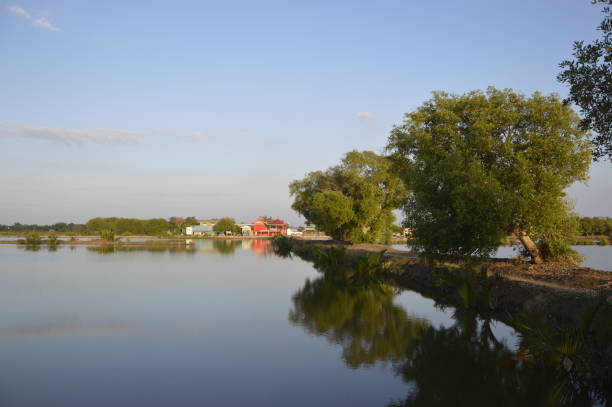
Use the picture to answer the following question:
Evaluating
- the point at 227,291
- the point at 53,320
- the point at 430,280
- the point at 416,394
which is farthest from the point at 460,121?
the point at 53,320

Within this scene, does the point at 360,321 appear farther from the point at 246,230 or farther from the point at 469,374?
the point at 246,230

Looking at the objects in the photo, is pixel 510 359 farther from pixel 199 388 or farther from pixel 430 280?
pixel 430 280

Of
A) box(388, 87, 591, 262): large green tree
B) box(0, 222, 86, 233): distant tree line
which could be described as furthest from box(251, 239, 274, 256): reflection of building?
box(0, 222, 86, 233): distant tree line

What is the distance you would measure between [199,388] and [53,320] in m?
8.67

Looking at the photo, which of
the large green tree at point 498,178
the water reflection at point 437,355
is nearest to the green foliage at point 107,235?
the water reflection at point 437,355

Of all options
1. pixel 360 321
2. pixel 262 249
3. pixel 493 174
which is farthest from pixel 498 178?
pixel 262 249

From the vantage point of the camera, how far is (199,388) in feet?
26.6

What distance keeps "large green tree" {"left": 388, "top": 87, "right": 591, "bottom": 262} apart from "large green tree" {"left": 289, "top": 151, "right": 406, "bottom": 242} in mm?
23204

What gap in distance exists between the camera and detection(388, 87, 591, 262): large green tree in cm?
1644

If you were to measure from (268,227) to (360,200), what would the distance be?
86.6m

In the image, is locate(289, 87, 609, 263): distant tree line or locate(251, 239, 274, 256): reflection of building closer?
locate(289, 87, 609, 263): distant tree line

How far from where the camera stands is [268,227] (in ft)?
427

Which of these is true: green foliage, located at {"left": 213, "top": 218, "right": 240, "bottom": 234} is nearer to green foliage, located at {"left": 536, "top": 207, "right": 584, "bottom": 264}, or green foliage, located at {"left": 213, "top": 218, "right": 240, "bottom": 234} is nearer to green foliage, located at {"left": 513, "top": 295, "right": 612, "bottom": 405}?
green foliage, located at {"left": 536, "top": 207, "right": 584, "bottom": 264}

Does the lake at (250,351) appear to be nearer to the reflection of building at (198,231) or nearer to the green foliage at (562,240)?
the green foliage at (562,240)
